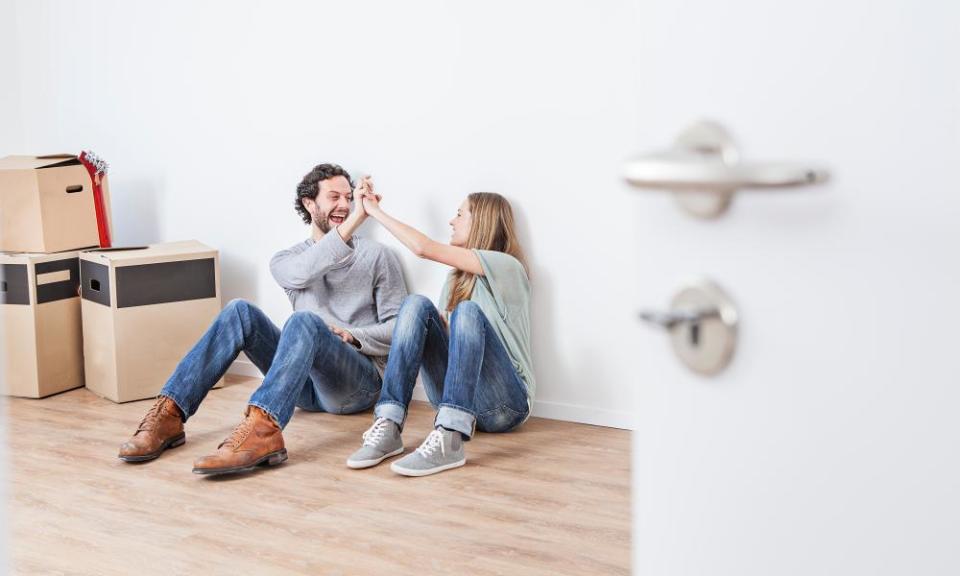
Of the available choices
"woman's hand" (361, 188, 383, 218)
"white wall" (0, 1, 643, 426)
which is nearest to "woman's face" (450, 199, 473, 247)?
"white wall" (0, 1, 643, 426)

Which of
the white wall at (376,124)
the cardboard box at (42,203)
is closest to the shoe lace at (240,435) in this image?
the white wall at (376,124)

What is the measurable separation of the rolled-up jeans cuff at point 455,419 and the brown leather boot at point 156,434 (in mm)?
761

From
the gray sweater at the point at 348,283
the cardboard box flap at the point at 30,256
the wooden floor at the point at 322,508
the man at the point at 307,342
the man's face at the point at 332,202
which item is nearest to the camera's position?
the wooden floor at the point at 322,508

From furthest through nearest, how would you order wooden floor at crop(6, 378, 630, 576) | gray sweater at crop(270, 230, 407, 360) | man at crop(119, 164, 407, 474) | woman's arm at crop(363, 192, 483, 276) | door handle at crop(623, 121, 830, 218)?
gray sweater at crop(270, 230, 407, 360), woman's arm at crop(363, 192, 483, 276), man at crop(119, 164, 407, 474), wooden floor at crop(6, 378, 630, 576), door handle at crop(623, 121, 830, 218)

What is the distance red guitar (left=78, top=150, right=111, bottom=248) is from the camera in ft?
12.1

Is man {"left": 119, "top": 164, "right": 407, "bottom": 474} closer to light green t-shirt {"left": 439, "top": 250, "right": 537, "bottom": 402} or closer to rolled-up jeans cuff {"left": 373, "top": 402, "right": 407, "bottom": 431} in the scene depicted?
rolled-up jeans cuff {"left": 373, "top": 402, "right": 407, "bottom": 431}

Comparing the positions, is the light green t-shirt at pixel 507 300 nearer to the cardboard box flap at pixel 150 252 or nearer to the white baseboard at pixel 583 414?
the white baseboard at pixel 583 414

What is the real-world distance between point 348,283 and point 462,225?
0.44 metres

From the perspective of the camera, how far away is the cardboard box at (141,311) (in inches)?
134

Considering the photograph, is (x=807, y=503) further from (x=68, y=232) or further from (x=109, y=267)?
(x=68, y=232)

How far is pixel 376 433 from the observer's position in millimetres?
2779

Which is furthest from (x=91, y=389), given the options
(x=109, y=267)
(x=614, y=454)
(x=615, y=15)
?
(x=615, y=15)

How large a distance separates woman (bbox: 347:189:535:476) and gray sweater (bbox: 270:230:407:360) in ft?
0.55

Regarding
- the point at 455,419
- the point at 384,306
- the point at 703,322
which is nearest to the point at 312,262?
the point at 384,306
